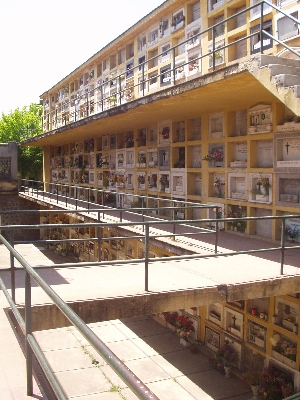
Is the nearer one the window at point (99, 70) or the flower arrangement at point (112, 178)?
the flower arrangement at point (112, 178)

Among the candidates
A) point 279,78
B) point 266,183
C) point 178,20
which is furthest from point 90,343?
point 178,20

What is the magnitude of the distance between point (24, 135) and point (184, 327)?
1017 inches

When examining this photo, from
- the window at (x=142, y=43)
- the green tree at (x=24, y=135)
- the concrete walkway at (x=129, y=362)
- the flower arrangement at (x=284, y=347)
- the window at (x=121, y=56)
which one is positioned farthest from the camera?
the green tree at (x=24, y=135)

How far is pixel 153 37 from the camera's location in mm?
12273

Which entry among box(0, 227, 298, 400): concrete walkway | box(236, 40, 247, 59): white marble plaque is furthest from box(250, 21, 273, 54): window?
box(0, 227, 298, 400): concrete walkway

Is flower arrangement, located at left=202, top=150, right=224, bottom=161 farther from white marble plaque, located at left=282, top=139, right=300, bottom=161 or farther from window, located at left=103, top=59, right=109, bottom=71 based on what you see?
window, located at left=103, top=59, right=109, bottom=71

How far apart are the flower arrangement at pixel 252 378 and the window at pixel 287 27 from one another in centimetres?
532

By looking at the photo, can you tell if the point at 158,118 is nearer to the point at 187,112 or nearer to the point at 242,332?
the point at 187,112

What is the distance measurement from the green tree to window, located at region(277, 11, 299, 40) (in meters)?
22.3

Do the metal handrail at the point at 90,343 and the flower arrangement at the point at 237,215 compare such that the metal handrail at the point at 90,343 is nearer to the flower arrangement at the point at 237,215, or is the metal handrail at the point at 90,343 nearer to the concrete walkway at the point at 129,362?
the concrete walkway at the point at 129,362

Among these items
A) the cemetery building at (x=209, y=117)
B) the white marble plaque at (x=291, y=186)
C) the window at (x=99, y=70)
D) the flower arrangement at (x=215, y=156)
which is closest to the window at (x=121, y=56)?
the cemetery building at (x=209, y=117)

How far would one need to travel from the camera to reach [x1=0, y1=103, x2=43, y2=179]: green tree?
92.0 ft

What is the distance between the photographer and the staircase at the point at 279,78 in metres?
5.07

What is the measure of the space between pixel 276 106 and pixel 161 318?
15.5 feet
